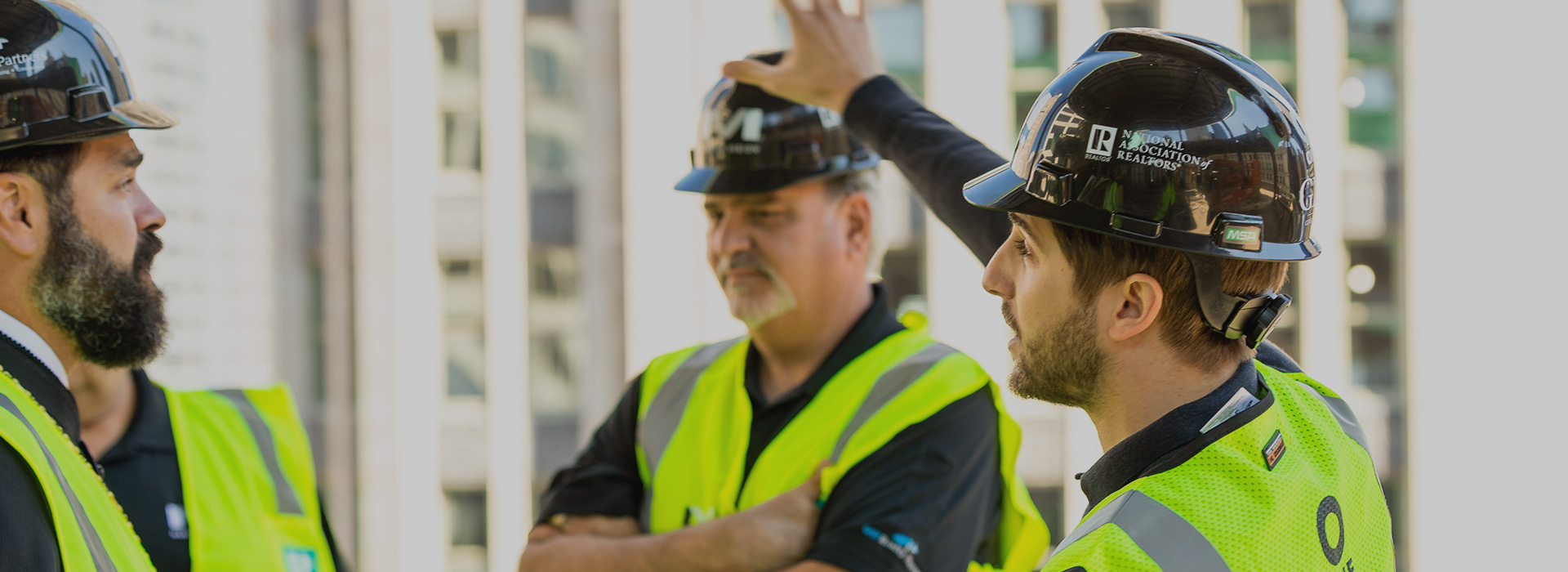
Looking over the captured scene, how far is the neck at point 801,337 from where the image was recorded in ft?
10.7

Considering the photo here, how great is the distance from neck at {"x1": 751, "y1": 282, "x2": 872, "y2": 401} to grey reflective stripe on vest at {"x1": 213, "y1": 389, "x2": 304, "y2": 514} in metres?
1.23

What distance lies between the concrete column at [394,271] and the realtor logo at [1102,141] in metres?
16.3

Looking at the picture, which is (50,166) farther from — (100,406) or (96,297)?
(100,406)

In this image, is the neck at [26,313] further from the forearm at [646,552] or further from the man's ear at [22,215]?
the forearm at [646,552]

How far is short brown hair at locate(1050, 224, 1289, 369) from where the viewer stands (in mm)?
1898

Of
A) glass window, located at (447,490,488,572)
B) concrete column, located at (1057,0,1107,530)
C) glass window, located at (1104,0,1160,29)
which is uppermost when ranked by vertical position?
glass window, located at (1104,0,1160,29)

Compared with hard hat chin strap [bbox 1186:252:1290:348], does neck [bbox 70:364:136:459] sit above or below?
below

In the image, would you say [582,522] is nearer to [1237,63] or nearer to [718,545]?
[718,545]

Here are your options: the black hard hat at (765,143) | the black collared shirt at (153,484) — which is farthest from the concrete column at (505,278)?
the black collared shirt at (153,484)

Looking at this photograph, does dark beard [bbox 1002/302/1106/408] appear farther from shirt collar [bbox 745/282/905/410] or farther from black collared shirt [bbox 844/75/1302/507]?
shirt collar [bbox 745/282/905/410]

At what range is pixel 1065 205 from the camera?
1934 millimetres

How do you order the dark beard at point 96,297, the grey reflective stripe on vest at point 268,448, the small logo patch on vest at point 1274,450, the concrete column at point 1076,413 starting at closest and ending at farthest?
the small logo patch on vest at point 1274,450 < the dark beard at point 96,297 < the grey reflective stripe on vest at point 268,448 < the concrete column at point 1076,413

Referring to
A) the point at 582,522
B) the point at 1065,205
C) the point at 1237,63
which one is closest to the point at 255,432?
the point at 582,522

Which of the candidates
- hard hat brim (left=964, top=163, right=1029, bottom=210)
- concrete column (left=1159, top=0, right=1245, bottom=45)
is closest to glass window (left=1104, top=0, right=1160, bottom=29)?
concrete column (left=1159, top=0, right=1245, bottom=45)
